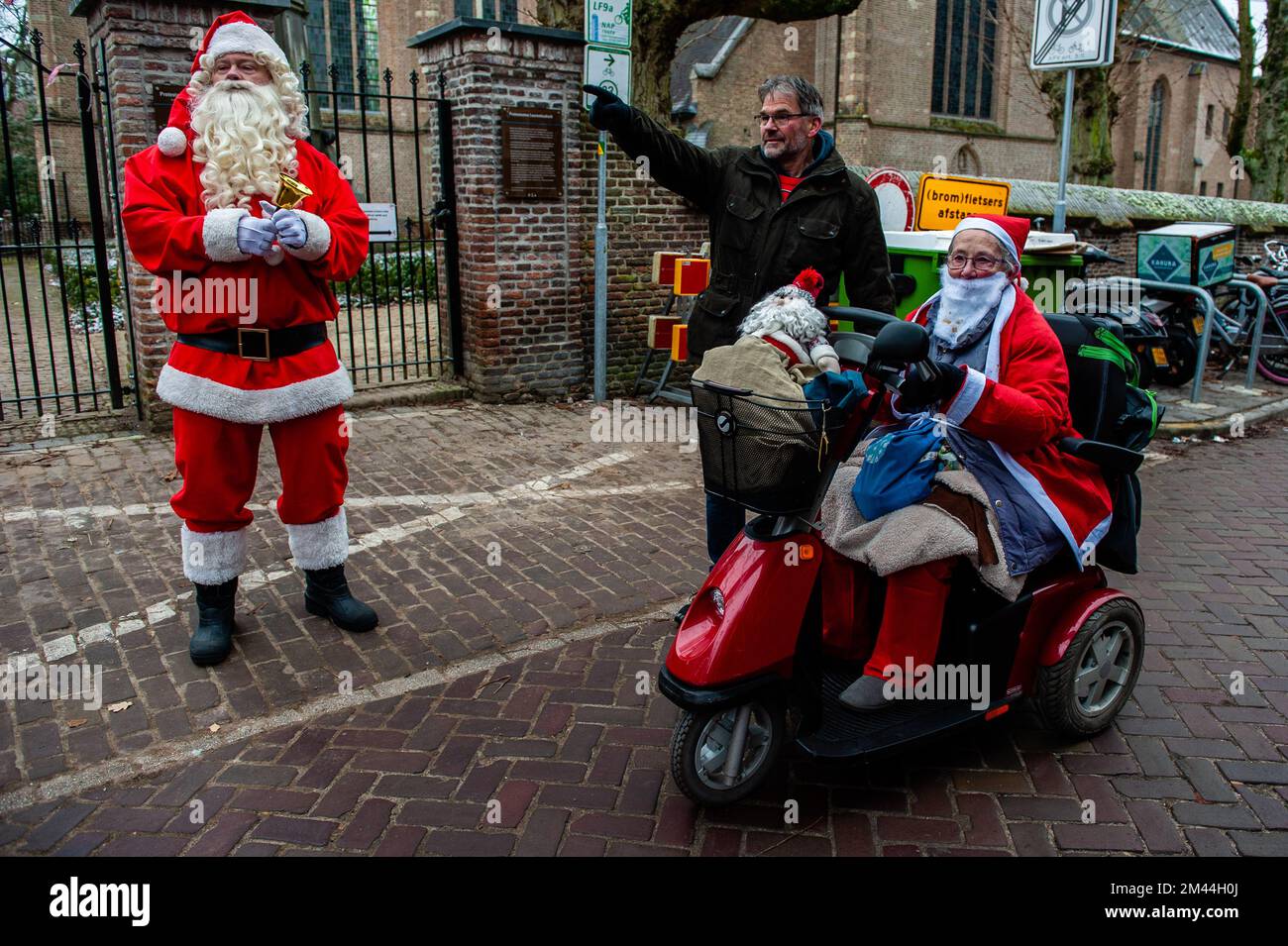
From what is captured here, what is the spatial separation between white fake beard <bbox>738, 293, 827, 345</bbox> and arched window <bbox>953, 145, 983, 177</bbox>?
102 ft

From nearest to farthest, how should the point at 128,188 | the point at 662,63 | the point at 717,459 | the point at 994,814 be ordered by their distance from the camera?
1. the point at 717,459
2. the point at 994,814
3. the point at 128,188
4. the point at 662,63

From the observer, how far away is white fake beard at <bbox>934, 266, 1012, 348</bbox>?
3115mm

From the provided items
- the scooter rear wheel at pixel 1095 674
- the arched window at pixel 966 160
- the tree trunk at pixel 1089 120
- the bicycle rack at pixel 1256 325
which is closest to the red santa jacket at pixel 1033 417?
the scooter rear wheel at pixel 1095 674

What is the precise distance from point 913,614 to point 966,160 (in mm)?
32537

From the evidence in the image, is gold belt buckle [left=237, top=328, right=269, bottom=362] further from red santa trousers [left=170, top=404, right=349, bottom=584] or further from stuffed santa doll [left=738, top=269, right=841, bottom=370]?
stuffed santa doll [left=738, top=269, right=841, bottom=370]

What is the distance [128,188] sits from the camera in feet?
11.6

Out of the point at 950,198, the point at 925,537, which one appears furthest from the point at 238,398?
the point at 950,198

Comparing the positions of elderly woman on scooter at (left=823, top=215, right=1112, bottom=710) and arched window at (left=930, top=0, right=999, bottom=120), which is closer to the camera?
elderly woman on scooter at (left=823, top=215, right=1112, bottom=710)

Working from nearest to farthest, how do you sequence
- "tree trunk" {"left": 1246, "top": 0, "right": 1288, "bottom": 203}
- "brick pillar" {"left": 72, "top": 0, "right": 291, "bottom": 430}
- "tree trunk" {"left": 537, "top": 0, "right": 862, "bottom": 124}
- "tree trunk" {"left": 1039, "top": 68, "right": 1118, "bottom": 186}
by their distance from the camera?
1. "brick pillar" {"left": 72, "top": 0, "right": 291, "bottom": 430}
2. "tree trunk" {"left": 537, "top": 0, "right": 862, "bottom": 124}
3. "tree trunk" {"left": 1246, "top": 0, "right": 1288, "bottom": 203}
4. "tree trunk" {"left": 1039, "top": 68, "right": 1118, "bottom": 186}

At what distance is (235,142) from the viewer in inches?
139

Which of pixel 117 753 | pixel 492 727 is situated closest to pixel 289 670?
pixel 117 753

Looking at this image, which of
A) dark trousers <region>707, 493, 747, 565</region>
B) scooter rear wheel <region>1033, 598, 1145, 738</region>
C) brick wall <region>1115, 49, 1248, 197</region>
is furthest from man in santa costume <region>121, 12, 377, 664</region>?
brick wall <region>1115, 49, 1248, 197</region>
